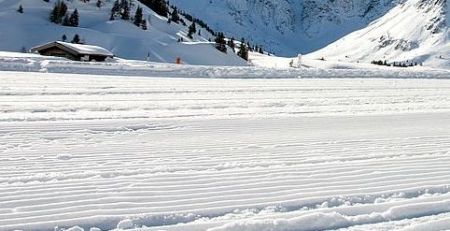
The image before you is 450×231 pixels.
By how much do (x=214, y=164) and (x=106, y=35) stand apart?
232ft

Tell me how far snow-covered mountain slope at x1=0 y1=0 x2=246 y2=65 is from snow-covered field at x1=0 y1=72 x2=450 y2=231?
51.4 m

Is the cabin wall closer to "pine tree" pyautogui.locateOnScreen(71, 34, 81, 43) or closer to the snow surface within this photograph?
"pine tree" pyautogui.locateOnScreen(71, 34, 81, 43)

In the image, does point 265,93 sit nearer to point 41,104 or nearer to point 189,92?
point 189,92

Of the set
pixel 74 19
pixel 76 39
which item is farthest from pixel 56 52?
pixel 74 19

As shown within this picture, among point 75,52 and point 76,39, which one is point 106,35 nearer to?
point 76,39

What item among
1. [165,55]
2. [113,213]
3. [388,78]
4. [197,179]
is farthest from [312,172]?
A: [165,55]

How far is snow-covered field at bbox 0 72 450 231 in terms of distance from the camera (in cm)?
585

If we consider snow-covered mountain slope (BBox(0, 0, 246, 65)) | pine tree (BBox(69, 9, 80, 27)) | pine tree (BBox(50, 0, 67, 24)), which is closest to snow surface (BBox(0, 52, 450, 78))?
snow-covered mountain slope (BBox(0, 0, 246, 65))

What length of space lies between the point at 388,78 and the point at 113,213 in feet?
87.4

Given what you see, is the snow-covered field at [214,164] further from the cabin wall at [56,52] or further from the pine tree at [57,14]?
the pine tree at [57,14]

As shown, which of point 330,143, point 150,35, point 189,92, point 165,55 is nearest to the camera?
point 330,143

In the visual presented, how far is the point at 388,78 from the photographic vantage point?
100ft

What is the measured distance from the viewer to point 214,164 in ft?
26.7

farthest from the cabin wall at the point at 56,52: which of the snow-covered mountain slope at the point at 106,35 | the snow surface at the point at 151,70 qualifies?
the snow surface at the point at 151,70
